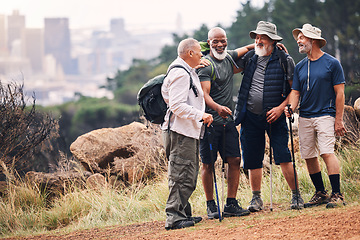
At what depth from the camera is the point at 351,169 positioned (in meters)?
7.55

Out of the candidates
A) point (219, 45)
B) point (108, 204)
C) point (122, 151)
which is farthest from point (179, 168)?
point (122, 151)

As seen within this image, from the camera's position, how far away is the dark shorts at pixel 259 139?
599cm

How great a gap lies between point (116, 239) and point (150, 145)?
4251 mm

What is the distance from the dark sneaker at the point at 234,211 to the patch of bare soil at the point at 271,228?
0.34ft

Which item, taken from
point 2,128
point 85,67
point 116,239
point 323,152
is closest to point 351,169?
point 323,152

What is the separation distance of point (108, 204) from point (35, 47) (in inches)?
6193

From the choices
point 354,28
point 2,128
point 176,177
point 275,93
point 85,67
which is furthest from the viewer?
point 85,67

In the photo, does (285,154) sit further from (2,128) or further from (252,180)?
(2,128)

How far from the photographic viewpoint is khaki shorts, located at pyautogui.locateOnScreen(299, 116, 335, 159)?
5.75 meters

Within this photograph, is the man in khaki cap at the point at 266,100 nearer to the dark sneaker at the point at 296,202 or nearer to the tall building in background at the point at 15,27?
the dark sneaker at the point at 296,202

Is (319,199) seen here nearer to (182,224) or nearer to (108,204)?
(182,224)

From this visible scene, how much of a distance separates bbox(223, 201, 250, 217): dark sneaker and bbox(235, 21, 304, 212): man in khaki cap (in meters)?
0.20

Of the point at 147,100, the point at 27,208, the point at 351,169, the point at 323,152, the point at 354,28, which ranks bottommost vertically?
the point at 27,208

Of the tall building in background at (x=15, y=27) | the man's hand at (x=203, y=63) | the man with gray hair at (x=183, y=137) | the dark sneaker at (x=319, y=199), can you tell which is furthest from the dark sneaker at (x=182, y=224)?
the tall building in background at (x=15, y=27)
